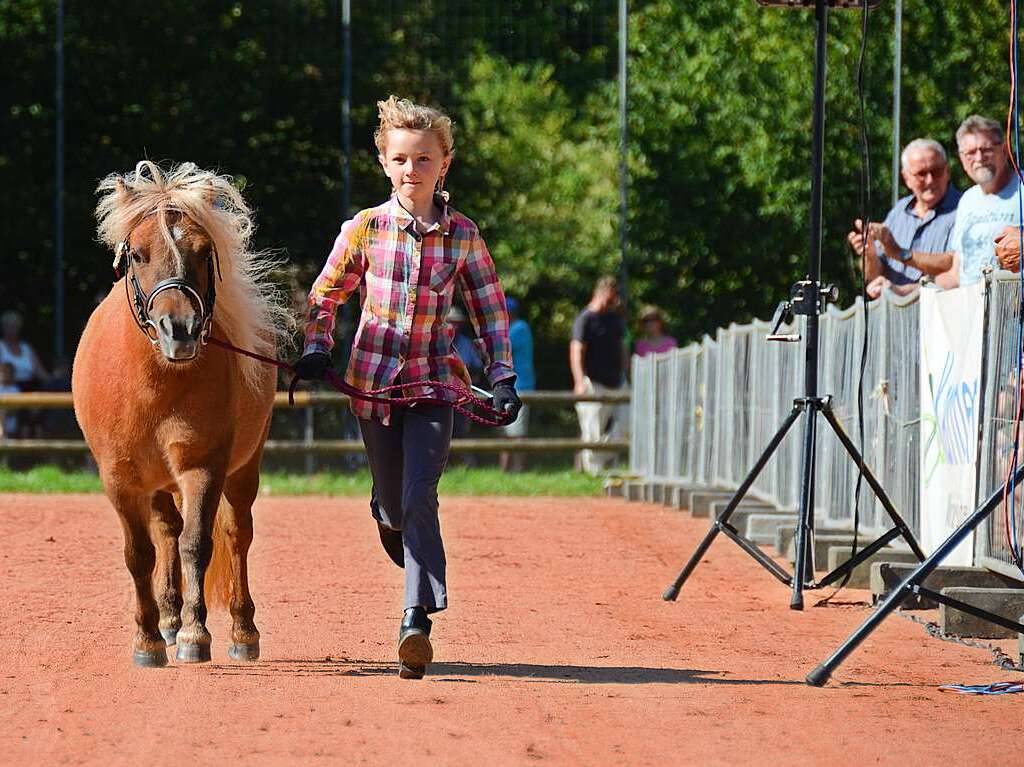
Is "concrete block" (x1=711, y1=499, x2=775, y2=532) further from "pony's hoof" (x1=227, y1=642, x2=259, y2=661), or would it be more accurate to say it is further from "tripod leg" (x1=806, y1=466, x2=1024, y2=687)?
"tripod leg" (x1=806, y1=466, x2=1024, y2=687)

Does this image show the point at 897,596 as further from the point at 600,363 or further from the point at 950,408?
the point at 600,363

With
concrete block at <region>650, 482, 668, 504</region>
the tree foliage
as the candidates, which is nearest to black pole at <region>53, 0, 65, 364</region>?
the tree foliage

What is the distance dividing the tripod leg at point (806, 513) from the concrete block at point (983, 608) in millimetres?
702

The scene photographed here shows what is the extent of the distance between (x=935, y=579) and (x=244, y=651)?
11.7 feet

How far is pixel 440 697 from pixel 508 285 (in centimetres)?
3198

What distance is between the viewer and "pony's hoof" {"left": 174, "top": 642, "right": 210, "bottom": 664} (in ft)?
24.6

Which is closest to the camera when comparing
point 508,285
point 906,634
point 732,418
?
point 906,634

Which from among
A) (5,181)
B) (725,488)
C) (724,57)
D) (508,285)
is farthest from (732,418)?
(508,285)

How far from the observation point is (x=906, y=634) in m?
8.80

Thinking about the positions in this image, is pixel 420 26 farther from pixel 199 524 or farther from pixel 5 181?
pixel 199 524

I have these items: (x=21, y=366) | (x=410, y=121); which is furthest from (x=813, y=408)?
(x=21, y=366)

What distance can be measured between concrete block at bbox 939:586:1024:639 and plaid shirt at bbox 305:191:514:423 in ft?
8.28

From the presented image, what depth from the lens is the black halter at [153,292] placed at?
7.08 m

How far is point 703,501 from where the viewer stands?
52.7 ft
